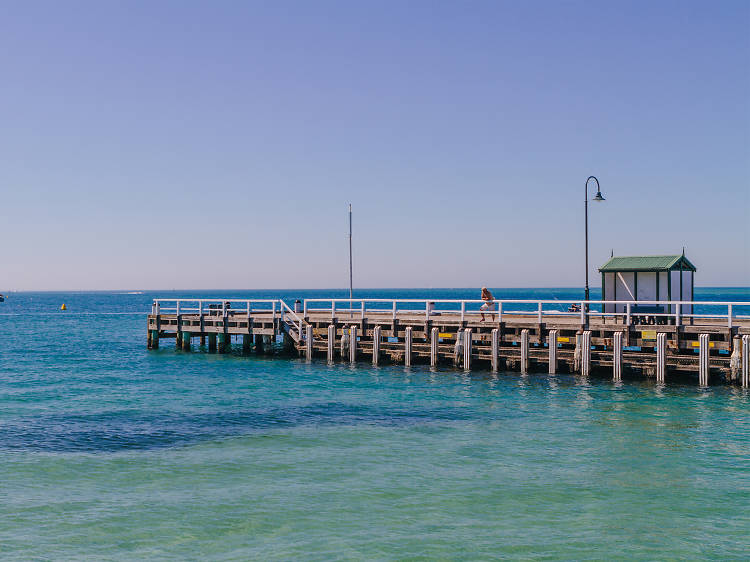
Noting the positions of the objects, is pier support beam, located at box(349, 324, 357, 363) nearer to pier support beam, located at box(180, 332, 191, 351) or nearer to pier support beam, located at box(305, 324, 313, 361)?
pier support beam, located at box(305, 324, 313, 361)

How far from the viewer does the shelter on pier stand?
28719mm

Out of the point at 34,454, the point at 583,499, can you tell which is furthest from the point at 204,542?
the point at 34,454

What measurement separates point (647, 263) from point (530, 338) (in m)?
5.43

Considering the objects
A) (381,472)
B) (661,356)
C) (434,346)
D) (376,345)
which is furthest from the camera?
(376,345)

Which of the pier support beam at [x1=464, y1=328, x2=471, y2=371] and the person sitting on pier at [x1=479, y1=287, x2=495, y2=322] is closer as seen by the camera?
the pier support beam at [x1=464, y1=328, x2=471, y2=371]

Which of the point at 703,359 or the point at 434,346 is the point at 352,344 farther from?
the point at 703,359

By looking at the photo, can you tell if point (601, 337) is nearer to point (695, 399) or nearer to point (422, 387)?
point (695, 399)

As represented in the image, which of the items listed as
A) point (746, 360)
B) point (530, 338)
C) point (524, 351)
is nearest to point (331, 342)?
point (530, 338)

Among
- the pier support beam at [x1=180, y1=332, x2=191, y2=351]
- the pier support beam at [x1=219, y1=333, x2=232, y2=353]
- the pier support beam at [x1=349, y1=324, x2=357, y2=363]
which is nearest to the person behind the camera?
the pier support beam at [x1=349, y1=324, x2=357, y2=363]

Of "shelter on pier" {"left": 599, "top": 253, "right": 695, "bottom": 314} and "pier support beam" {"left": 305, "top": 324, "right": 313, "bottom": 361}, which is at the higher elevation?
"shelter on pier" {"left": 599, "top": 253, "right": 695, "bottom": 314}

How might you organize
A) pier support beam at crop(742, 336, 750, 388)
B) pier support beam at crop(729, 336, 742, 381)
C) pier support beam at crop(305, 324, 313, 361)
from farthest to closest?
1. pier support beam at crop(305, 324, 313, 361)
2. pier support beam at crop(729, 336, 742, 381)
3. pier support beam at crop(742, 336, 750, 388)

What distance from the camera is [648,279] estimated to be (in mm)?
29047

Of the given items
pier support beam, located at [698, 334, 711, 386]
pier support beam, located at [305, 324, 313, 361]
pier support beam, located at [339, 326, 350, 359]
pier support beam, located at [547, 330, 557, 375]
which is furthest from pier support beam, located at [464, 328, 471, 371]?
pier support beam, located at [698, 334, 711, 386]

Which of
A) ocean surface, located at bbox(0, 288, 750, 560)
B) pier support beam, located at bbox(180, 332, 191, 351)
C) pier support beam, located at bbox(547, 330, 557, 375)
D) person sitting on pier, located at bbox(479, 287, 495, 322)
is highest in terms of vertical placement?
person sitting on pier, located at bbox(479, 287, 495, 322)
